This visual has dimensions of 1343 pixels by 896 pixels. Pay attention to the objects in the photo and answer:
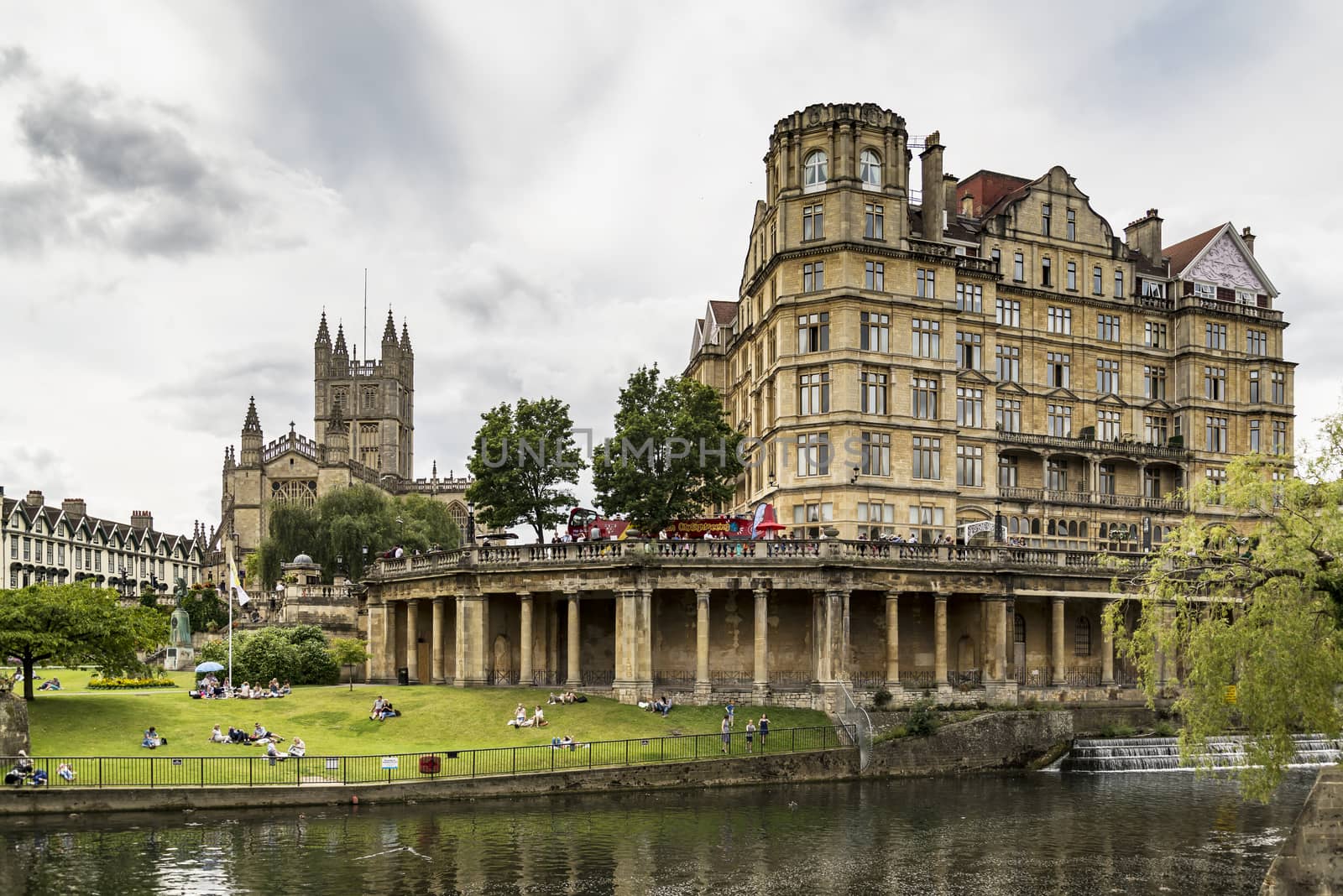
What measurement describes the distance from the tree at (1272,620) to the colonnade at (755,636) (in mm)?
26263

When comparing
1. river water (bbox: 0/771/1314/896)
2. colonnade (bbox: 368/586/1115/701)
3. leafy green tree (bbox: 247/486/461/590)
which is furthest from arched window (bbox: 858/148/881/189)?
leafy green tree (bbox: 247/486/461/590)

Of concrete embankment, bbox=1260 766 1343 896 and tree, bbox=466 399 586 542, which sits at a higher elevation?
tree, bbox=466 399 586 542

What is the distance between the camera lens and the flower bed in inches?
2515

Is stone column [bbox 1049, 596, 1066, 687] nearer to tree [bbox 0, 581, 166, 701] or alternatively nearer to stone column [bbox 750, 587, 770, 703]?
stone column [bbox 750, 587, 770, 703]

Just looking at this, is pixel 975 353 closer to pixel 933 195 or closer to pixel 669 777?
pixel 933 195

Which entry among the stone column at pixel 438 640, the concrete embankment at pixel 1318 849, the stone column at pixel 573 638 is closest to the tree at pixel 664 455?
the stone column at pixel 573 638

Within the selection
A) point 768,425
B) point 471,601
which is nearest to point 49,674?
point 471,601

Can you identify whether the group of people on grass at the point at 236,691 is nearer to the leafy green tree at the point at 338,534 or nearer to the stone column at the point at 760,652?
the stone column at the point at 760,652

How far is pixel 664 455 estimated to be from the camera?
67.3 meters

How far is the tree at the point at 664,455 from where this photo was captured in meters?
66.8

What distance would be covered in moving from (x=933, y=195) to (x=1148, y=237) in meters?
22.0

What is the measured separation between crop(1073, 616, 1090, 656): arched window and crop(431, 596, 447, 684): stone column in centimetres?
3563

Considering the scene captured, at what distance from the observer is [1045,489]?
258 ft

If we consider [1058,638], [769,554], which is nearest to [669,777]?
[769,554]
